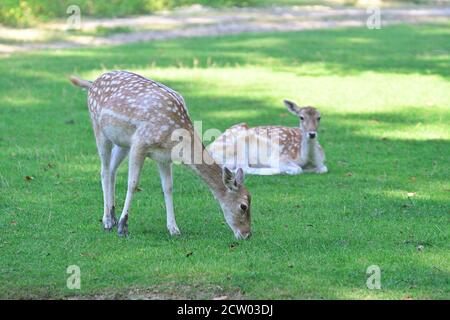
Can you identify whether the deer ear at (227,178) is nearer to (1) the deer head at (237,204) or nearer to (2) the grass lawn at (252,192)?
(1) the deer head at (237,204)

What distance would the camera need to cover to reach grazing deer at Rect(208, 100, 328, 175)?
1186cm

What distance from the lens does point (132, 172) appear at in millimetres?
8867

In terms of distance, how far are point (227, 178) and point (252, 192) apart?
6.82 ft

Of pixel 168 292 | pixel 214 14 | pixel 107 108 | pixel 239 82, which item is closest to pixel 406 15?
pixel 214 14

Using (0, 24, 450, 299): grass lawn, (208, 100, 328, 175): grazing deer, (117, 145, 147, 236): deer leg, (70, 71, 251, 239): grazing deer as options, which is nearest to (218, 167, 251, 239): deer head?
(70, 71, 251, 239): grazing deer

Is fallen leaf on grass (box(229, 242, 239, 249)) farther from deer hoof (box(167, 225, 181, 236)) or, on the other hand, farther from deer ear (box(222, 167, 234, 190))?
deer hoof (box(167, 225, 181, 236))

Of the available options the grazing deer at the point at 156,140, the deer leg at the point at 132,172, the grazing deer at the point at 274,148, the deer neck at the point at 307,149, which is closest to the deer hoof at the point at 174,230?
the grazing deer at the point at 156,140

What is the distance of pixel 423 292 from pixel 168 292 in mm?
1770

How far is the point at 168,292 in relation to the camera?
7.38 m

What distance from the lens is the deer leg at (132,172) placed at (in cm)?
A: 878

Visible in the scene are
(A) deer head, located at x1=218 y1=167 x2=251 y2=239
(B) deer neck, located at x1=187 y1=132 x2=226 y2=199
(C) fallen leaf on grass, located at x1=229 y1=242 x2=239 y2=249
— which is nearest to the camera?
(C) fallen leaf on grass, located at x1=229 y1=242 x2=239 y2=249

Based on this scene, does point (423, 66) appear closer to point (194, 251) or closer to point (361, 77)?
point (361, 77)

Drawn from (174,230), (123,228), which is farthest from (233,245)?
(123,228)

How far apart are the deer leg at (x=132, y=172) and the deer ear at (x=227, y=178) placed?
0.70 metres
